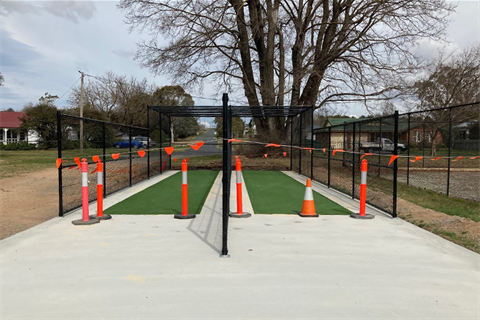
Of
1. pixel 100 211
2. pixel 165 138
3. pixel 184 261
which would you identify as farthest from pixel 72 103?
pixel 184 261

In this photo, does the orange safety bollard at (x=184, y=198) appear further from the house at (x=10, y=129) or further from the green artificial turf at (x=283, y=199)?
the house at (x=10, y=129)

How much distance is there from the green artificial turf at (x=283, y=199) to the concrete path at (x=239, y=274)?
1.61m

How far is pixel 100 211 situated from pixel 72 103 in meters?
43.0

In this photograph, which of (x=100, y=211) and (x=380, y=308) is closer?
(x=380, y=308)

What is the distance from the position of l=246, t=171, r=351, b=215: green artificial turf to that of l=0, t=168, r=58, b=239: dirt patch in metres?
4.73

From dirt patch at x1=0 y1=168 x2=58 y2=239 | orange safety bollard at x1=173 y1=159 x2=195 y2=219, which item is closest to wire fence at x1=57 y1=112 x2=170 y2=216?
dirt patch at x1=0 y1=168 x2=58 y2=239

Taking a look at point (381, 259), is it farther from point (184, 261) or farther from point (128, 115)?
point (128, 115)

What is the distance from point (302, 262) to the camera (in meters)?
3.99

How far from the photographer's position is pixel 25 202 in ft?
28.9

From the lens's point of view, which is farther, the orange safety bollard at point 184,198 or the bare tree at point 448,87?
the bare tree at point 448,87

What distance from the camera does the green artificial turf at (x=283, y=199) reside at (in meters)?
7.14

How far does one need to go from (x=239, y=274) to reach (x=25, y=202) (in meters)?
7.82

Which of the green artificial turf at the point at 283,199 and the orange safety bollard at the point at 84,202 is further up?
the orange safety bollard at the point at 84,202

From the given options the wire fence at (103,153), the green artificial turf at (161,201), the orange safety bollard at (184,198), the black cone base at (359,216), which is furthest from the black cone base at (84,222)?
the black cone base at (359,216)
